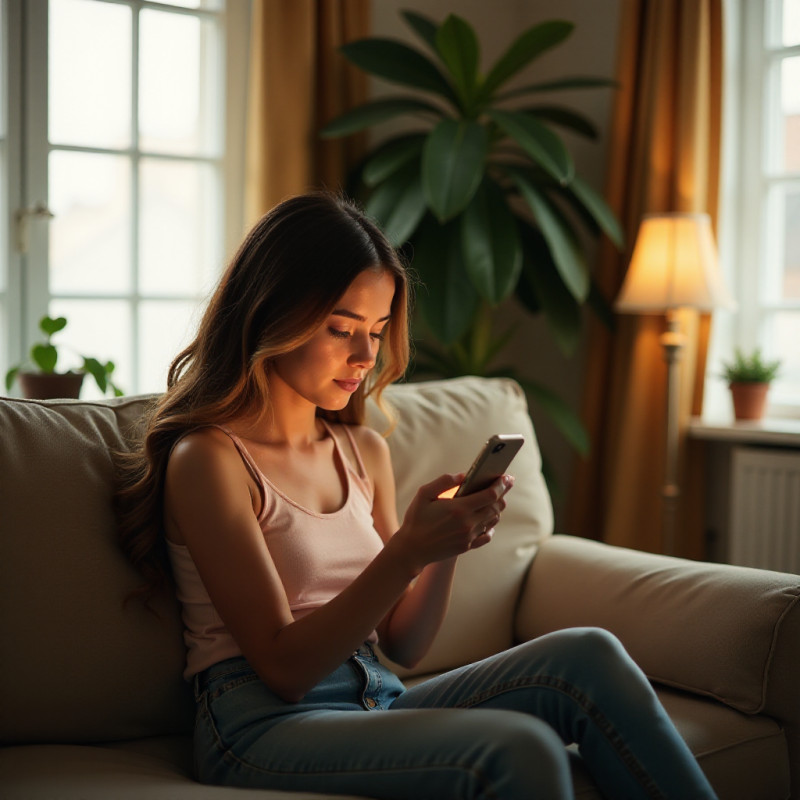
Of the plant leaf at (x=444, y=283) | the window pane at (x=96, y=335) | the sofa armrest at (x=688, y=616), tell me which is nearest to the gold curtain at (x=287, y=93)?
the plant leaf at (x=444, y=283)

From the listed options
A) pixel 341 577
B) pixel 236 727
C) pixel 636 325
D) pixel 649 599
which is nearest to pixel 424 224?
pixel 636 325

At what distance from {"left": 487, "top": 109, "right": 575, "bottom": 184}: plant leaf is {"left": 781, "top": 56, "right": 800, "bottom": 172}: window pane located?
0.88 meters

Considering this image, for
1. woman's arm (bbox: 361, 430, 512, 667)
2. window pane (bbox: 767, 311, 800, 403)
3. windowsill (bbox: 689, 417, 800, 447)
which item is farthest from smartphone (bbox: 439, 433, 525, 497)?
window pane (bbox: 767, 311, 800, 403)

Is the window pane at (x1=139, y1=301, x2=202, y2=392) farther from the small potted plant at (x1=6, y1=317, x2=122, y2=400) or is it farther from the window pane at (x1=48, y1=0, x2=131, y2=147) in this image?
the small potted plant at (x1=6, y1=317, x2=122, y2=400)

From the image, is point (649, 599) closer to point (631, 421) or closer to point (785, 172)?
point (631, 421)

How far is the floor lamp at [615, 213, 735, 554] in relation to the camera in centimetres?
282

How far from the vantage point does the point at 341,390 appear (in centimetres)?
147

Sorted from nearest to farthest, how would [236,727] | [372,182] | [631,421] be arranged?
1. [236,727]
2. [372,182]
3. [631,421]

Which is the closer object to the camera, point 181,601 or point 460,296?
point 181,601

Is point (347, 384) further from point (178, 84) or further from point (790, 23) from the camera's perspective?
point (790, 23)

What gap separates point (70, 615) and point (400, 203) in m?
1.80

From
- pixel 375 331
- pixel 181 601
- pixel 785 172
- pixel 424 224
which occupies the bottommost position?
pixel 181 601

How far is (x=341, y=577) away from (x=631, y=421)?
1.91 m

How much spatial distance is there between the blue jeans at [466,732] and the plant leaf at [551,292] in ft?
5.91
